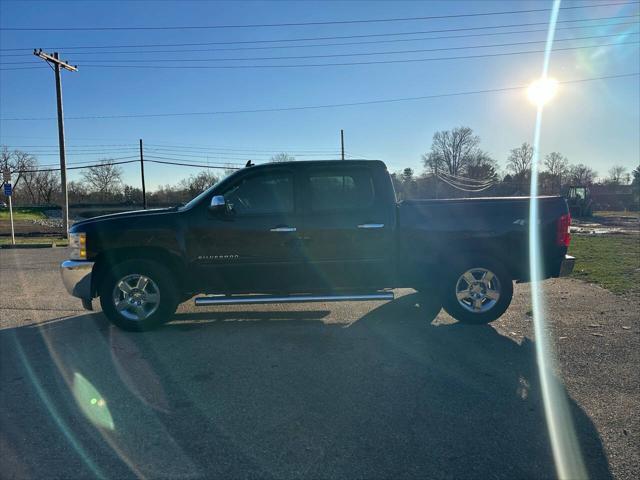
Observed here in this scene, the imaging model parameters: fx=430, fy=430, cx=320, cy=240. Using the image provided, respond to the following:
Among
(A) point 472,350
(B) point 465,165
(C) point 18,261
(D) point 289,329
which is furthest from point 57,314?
(B) point 465,165

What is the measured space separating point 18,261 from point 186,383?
11.4 m

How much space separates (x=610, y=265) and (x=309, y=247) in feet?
26.6

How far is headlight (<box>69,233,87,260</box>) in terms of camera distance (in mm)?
5238

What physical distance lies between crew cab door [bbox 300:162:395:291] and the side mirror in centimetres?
99

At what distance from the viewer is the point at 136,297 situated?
5.29 meters

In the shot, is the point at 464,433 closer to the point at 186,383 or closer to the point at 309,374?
the point at 309,374

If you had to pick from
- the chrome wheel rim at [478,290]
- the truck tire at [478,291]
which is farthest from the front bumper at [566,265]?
the chrome wheel rim at [478,290]

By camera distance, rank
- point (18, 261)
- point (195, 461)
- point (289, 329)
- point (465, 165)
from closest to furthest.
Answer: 1. point (195, 461)
2. point (289, 329)
3. point (18, 261)
4. point (465, 165)

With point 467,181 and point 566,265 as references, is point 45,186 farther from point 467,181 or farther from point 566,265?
point 566,265

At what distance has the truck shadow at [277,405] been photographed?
2652 millimetres

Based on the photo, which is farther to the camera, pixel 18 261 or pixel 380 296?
pixel 18 261

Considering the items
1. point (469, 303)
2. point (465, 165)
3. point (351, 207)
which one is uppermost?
point (465, 165)

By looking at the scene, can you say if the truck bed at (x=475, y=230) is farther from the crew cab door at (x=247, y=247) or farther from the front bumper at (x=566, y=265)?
the crew cab door at (x=247, y=247)

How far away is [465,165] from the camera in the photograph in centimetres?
9394
